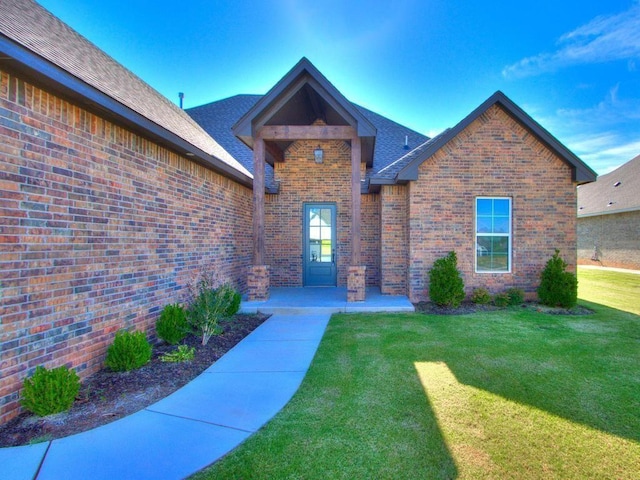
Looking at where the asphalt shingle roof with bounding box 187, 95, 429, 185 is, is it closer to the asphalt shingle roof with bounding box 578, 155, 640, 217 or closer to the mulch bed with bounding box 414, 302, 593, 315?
the mulch bed with bounding box 414, 302, 593, 315

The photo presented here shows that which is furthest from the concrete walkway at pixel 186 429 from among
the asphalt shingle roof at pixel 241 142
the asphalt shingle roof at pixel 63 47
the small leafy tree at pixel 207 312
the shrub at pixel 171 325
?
the asphalt shingle roof at pixel 241 142

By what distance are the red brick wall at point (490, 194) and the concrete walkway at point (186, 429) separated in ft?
15.3

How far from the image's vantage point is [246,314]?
23.3ft

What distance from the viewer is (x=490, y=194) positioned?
822 centimetres

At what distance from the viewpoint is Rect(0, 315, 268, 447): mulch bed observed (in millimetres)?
2711

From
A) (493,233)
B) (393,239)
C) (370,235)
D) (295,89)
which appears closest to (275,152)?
(295,89)

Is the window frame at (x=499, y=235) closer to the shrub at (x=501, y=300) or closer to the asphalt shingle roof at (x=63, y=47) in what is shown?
the shrub at (x=501, y=300)

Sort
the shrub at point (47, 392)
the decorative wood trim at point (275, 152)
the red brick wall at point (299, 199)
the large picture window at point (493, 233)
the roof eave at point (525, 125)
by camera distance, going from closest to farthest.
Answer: the shrub at point (47, 392), the roof eave at point (525, 125), the large picture window at point (493, 233), the decorative wood trim at point (275, 152), the red brick wall at point (299, 199)

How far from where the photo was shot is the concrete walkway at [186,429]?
2.27 meters

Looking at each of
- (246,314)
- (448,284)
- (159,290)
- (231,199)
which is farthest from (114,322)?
(448,284)

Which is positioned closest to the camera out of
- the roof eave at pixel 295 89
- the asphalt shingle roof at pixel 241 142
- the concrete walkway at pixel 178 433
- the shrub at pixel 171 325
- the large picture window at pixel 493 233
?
the concrete walkway at pixel 178 433

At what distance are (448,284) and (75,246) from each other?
22.9ft

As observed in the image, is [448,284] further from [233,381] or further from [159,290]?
[159,290]

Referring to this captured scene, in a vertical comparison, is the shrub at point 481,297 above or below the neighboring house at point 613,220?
below
